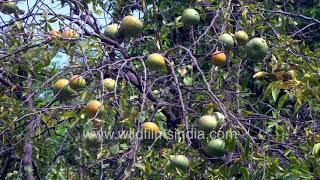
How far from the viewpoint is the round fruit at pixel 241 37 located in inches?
95.3

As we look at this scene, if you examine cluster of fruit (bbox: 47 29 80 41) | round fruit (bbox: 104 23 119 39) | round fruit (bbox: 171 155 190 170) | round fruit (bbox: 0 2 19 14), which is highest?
round fruit (bbox: 0 2 19 14)

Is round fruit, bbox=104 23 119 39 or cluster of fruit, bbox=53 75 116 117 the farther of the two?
round fruit, bbox=104 23 119 39

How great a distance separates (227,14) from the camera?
2461 mm

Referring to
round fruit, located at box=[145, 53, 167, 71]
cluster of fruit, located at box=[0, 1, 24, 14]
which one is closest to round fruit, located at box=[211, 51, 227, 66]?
round fruit, located at box=[145, 53, 167, 71]

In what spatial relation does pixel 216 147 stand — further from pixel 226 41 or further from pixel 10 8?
pixel 10 8

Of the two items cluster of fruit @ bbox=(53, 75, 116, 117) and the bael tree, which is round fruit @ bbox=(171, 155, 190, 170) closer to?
the bael tree

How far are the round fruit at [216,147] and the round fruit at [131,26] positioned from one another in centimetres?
58

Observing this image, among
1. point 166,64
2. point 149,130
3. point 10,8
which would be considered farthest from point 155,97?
point 10,8

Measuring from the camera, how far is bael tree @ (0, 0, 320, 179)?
194cm

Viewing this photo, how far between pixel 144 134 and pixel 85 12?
2.40 feet

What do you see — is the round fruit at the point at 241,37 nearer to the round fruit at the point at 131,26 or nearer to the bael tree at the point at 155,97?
the bael tree at the point at 155,97

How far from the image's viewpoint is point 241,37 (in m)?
2.42

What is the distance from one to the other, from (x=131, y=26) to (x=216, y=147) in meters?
0.62

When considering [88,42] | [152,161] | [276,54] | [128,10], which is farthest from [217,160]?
[128,10]
